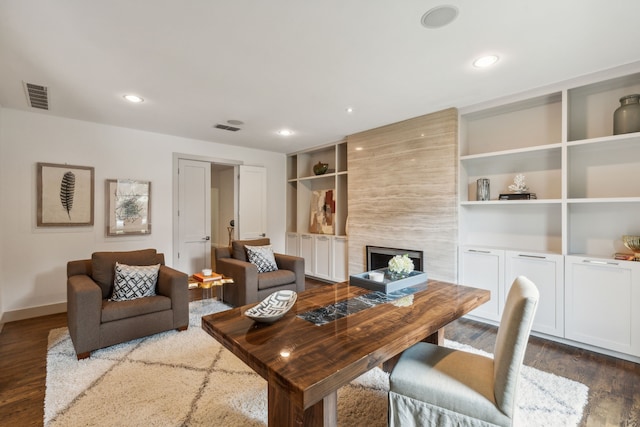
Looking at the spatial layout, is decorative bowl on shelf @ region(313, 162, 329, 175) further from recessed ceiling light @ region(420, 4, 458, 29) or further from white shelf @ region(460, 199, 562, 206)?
recessed ceiling light @ region(420, 4, 458, 29)

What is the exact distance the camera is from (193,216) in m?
4.91

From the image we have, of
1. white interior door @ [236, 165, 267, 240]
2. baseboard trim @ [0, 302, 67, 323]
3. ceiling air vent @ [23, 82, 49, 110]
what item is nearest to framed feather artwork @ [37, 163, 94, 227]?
ceiling air vent @ [23, 82, 49, 110]

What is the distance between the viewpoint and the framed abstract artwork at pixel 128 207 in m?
4.09

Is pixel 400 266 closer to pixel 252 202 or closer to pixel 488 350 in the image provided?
pixel 488 350

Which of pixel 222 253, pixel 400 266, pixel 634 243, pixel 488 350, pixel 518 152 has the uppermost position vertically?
pixel 518 152

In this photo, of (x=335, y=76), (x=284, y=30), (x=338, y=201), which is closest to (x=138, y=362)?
(x=284, y=30)

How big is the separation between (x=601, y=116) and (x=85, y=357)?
5.19 meters

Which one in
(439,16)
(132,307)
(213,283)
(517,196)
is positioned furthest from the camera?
(213,283)

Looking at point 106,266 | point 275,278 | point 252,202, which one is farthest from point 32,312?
point 252,202

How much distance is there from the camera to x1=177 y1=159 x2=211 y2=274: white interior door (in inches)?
188

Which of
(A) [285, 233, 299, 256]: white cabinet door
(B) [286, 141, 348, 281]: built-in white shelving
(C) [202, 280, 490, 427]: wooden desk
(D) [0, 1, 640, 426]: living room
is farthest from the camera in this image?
(A) [285, 233, 299, 256]: white cabinet door

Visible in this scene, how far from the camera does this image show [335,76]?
105 inches

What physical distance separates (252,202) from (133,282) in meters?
2.88

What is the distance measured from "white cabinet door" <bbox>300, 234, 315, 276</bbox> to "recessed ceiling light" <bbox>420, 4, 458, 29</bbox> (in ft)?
13.4
